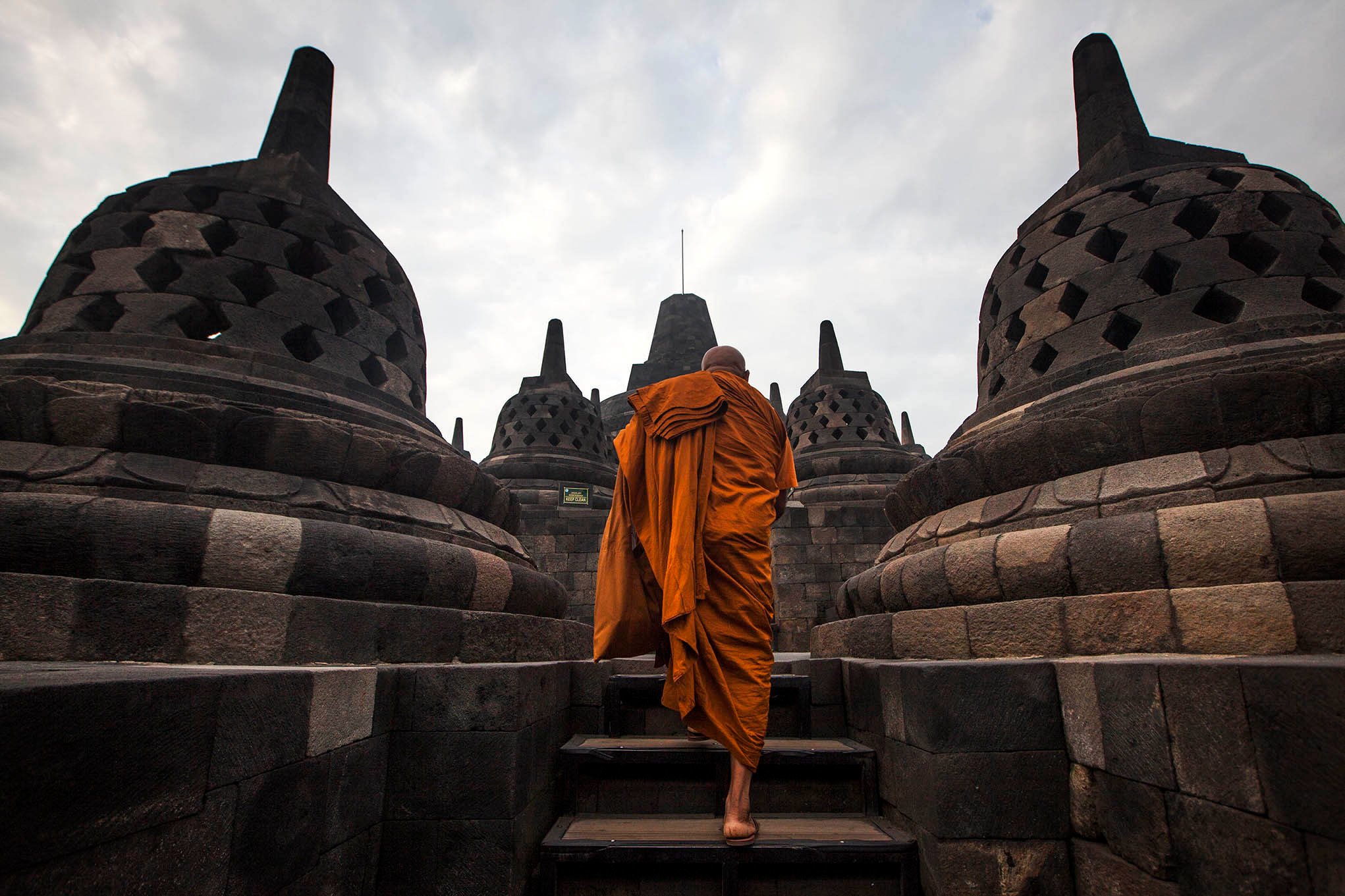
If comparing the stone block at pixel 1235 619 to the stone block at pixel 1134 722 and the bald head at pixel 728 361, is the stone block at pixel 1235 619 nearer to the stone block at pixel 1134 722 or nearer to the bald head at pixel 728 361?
the stone block at pixel 1134 722

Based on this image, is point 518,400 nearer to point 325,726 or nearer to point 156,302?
point 156,302

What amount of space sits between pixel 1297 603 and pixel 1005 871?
110 centimetres

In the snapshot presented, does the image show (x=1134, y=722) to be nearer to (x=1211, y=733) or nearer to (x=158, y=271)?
(x=1211, y=733)

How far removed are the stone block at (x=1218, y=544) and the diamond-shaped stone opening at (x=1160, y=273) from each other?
153 centimetres

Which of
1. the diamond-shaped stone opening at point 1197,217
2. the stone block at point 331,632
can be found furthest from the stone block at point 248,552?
the diamond-shaped stone opening at point 1197,217

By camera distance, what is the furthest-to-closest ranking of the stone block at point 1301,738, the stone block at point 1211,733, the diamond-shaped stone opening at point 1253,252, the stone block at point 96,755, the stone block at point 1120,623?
the diamond-shaped stone opening at point 1253,252 → the stone block at point 1120,623 → the stone block at point 1211,733 → the stone block at point 1301,738 → the stone block at point 96,755

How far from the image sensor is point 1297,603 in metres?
1.82

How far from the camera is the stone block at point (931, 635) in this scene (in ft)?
8.48

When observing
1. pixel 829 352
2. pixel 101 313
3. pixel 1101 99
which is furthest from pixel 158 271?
pixel 829 352

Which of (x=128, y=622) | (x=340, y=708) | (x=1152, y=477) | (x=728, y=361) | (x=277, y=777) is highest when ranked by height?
(x=728, y=361)

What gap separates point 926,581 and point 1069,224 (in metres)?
2.26

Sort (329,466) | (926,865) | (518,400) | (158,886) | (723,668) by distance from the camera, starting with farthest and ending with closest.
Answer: (518,400) < (329,466) < (723,668) < (926,865) < (158,886)

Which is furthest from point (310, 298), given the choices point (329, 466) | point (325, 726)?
point (325, 726)

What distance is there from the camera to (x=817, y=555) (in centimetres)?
732
